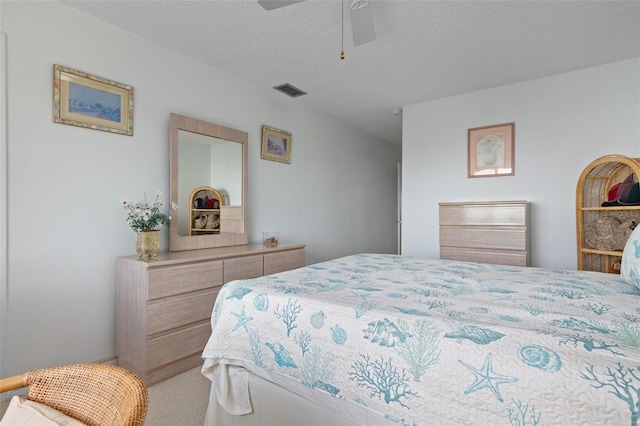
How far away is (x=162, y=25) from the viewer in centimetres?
239

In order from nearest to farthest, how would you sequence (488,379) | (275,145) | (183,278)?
(488,379) → (183,278) → (275,145)

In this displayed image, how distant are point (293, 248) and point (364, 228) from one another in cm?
238

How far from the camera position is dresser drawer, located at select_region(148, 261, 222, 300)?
7.00 ft

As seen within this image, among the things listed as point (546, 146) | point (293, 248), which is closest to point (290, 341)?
point (293, 248)

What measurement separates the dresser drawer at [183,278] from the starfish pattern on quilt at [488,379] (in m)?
1.97

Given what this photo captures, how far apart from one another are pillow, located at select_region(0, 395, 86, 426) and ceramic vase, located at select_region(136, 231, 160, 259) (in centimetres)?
157

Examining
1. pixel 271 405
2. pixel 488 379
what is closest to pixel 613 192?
pixel 488 379

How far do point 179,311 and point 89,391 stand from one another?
61.1 inches

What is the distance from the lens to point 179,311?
228 cm

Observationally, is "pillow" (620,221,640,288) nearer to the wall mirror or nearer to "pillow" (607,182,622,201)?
"pillow" (607,182,622,201)

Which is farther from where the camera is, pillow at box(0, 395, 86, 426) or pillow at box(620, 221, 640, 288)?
pillow at box(620, 221, 640, 288)

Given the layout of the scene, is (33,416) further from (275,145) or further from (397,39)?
(275,145)

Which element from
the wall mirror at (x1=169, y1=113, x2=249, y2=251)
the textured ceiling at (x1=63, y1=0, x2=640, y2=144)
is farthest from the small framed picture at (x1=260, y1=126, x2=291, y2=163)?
the textured ceiling at (x1=63, y1=0, x2=640, y2=144)

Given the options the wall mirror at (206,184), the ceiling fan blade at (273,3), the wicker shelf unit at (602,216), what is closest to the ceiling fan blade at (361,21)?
the ceiling fan blade at (273,3)
